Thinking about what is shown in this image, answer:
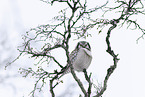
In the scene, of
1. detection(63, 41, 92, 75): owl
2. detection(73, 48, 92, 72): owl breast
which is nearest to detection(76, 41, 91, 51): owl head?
detection(63, 41, 92, 75): owl

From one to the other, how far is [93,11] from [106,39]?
1.73 feet

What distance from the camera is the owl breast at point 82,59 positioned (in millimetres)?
3607

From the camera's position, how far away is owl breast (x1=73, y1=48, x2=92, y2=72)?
3.61 meters

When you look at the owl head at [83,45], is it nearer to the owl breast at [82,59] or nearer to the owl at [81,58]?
the owl at [81,58]

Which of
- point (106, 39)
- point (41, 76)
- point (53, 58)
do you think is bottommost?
point (41, 76)

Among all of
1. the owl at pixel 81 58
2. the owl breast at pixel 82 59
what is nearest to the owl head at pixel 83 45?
the owl at pixel 81 58

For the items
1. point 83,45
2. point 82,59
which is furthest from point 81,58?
point 83,45

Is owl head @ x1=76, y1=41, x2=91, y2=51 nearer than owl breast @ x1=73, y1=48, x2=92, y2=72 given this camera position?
No

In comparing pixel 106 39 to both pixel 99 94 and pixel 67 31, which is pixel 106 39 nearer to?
pixel 67 31

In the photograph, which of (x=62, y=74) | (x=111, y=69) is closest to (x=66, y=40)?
(x=62, y=74)

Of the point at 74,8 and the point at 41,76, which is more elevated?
the point at 74,8

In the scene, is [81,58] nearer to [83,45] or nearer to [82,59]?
[82,59]

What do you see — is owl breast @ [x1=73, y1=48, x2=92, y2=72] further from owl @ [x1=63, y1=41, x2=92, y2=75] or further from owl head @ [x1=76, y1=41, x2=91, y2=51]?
owl head @ [x1=76, y1=41, x2=91, y2=51]

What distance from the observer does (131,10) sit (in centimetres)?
323
